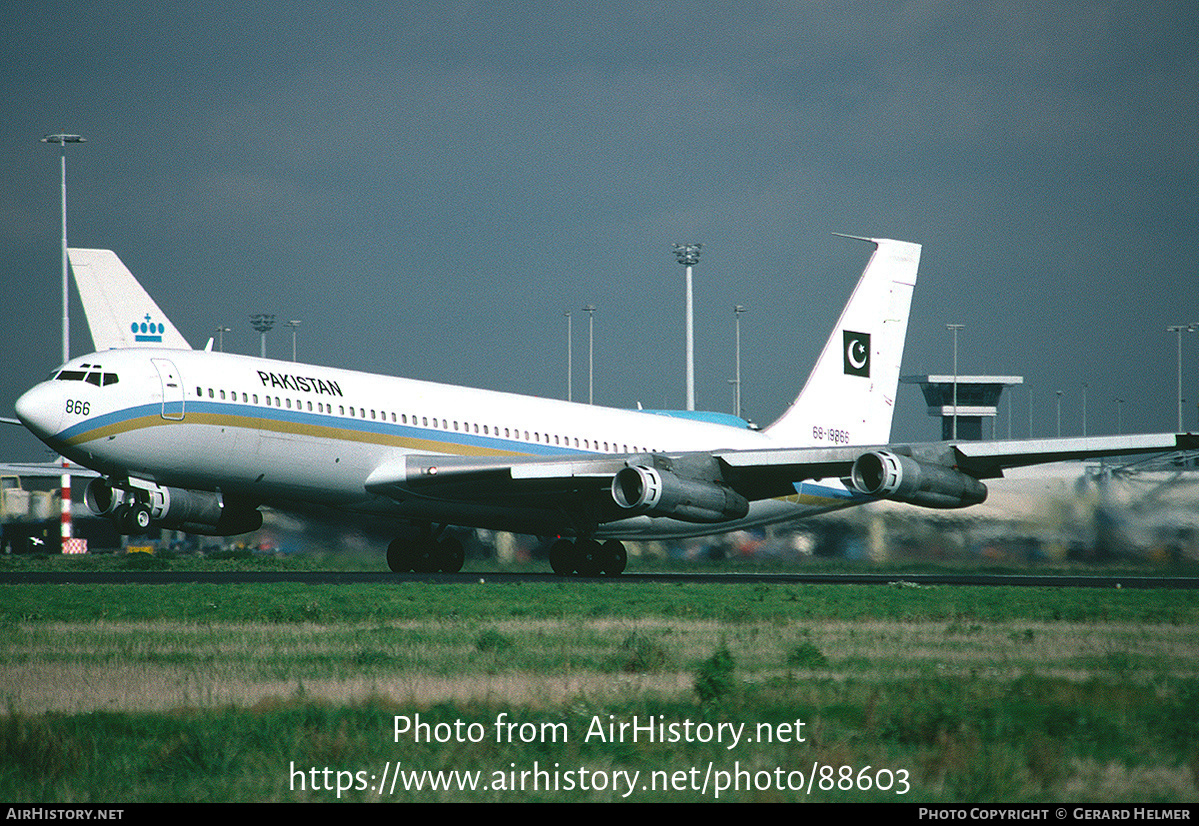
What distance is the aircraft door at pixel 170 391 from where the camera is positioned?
29719mm

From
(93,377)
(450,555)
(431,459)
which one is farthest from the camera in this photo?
(450,555)

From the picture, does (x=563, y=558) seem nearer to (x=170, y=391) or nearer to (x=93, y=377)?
(x=170, y=391)

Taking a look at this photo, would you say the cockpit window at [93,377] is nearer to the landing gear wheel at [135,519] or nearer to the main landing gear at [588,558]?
the landing gear wheel at [135,519]

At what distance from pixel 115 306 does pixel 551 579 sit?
34.2 metres

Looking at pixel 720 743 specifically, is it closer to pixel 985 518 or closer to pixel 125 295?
pixel 985 518

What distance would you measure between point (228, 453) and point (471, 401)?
7843 millimetres

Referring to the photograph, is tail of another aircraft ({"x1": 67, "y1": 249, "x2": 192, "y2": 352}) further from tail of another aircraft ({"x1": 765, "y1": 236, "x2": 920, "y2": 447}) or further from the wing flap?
the wing flap

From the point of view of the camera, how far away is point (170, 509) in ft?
109

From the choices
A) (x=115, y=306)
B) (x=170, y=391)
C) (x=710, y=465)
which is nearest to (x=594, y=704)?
(x=170, y=391)

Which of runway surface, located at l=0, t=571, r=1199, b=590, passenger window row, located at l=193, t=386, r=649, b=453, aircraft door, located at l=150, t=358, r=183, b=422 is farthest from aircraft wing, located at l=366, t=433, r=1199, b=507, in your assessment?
aircraft door, located at l=150, t=358, r=183, b=422

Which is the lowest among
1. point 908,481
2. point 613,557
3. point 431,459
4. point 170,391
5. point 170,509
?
point 613,557

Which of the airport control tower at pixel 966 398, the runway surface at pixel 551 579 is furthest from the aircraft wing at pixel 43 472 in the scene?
the airport control tower at pixel 966 398

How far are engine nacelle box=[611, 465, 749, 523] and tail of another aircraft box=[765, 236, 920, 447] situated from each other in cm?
948

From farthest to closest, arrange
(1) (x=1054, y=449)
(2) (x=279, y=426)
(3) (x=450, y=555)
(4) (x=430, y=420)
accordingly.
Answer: (3) (x=450, y=555), (4) (x=430, y=420), (1) (x=1054, y=449), (2) (x=279, y=426)
